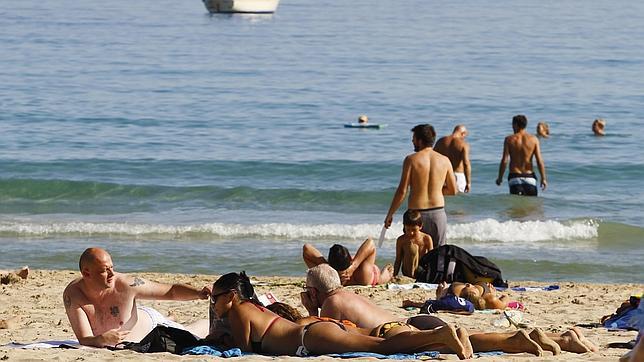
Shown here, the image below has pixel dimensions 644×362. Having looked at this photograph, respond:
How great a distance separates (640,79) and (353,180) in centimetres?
1556

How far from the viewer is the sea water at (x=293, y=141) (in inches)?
562

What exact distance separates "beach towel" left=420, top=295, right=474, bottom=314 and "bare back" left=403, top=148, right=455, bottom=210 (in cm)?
155

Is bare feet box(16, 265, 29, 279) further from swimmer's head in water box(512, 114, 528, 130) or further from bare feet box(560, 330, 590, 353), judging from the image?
swimmer's head in water box(512, 114, 528, 130)

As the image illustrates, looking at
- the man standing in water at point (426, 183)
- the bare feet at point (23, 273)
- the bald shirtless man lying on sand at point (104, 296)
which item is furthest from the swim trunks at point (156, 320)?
the bare feet at point (23, 273)

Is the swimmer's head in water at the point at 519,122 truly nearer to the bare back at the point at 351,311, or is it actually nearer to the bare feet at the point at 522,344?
the bare back at the point at 351,311

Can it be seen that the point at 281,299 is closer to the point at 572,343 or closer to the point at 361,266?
the point at 361,266

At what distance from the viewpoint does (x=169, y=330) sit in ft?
23.4

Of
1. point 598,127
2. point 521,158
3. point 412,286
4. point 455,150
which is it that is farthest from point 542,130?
point 412,286

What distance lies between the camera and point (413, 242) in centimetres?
1031

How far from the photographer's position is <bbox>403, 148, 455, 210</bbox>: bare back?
10203mm

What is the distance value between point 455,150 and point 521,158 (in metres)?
0.96

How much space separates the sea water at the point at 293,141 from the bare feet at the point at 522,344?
552 cm

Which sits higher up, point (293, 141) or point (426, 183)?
point (426, 183)

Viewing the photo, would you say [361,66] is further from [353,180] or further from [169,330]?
[169,330]
